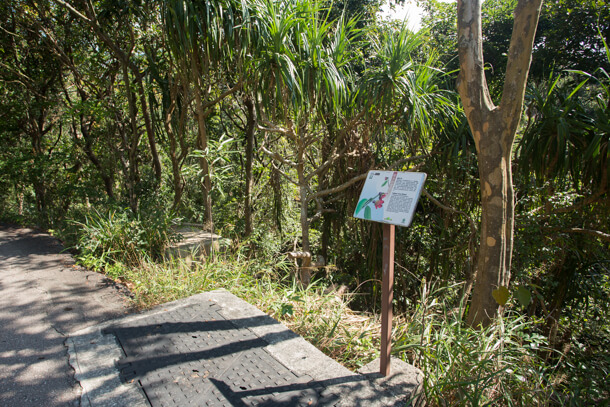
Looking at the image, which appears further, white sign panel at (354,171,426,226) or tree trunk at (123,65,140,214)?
tree trunk at (123,65,140,214)

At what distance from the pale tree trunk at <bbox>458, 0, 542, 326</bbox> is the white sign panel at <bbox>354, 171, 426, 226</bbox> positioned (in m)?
0.98

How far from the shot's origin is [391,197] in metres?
2.09

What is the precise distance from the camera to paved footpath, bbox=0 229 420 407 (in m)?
1.96

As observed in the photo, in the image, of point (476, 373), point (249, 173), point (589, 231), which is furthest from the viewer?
point (249, 173)

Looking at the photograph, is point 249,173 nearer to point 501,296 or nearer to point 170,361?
point 170,361

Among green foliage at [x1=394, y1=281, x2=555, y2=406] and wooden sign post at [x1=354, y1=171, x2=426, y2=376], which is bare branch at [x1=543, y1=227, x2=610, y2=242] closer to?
green foliage at [x1=394, y1=281, x2=555, y2=406]

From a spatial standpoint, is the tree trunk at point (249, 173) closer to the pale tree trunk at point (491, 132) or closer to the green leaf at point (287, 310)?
the green leaf at point (287, 310)

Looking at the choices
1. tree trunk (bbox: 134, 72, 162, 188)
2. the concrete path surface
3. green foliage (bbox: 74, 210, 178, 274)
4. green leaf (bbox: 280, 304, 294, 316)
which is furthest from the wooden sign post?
tree trunk (bbox: 134, 72, 162, 188)

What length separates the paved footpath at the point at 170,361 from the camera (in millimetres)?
1960

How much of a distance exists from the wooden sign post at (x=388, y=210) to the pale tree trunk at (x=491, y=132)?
0.98 metres

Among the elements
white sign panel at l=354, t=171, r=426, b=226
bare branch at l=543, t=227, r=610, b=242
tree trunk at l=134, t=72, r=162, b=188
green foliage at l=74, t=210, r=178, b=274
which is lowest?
green foliage at l=74, t=210, r=178, b=274

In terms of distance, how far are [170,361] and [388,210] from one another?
1614 mm

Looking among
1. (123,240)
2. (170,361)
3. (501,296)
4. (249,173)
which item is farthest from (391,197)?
(249,173)

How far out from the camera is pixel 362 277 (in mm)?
4965
